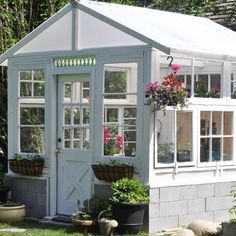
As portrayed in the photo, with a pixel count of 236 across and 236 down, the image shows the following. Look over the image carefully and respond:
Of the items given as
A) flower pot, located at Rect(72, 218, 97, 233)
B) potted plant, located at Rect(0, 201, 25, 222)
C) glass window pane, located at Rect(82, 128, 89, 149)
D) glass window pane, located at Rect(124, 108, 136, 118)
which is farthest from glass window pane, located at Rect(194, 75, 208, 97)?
potted plant, located at Rect(0, 201, 25, 222)

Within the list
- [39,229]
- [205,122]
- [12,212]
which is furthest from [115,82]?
[12,212]

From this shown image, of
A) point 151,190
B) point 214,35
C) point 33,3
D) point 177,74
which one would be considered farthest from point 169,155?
point 33,3

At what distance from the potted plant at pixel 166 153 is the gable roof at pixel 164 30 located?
140 cm

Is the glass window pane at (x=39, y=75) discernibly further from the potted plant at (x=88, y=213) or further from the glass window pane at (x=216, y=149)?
the glass window pane at (x=216, y=149)

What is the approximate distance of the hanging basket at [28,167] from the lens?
11906mm

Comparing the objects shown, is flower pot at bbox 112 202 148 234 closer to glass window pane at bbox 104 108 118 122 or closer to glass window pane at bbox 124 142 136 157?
glass window pane at bbox 124 142 136 157

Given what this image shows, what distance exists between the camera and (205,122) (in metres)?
11.4

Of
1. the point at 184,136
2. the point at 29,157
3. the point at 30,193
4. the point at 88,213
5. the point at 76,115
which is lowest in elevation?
the point at 88,213

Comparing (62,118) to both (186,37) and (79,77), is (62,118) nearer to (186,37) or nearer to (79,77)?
(79,77)

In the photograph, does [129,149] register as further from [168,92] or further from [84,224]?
[84,224]

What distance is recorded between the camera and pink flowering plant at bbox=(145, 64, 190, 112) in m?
10.3

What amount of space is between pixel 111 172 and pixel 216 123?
1963 mm

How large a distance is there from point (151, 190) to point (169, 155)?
680mm

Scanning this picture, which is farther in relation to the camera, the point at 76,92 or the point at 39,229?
the point at 76,92
